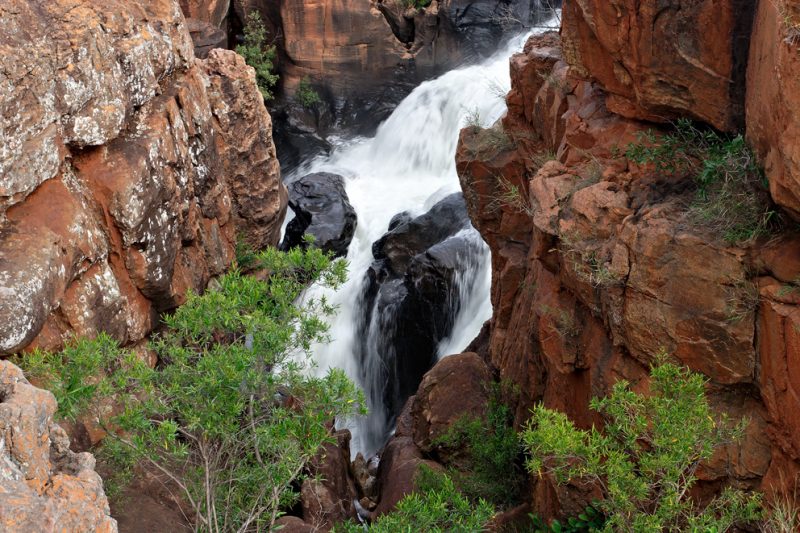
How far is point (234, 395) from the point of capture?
22.9ft

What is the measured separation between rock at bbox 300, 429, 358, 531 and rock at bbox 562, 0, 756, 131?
6447 mm

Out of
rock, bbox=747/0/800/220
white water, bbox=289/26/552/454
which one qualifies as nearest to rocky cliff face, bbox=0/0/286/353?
white water, bbox=289/26/552/454

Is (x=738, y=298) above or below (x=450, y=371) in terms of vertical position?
above

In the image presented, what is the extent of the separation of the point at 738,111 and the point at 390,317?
10.2 metres

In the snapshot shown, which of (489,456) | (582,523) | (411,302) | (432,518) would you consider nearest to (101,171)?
(489,456)

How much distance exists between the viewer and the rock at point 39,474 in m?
4.03

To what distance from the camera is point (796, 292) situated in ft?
20.7

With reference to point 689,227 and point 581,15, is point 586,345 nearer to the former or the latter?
point 689,227

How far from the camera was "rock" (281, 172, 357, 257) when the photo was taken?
19391 millimetres

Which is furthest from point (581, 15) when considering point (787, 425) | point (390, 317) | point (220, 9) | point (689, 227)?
point (220, 9)

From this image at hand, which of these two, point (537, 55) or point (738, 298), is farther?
point (537, 55)

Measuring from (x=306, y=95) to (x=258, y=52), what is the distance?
2.14 meters

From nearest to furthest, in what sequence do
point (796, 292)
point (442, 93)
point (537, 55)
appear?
point (796, 292) → point (537, 55) → point (442, 93)

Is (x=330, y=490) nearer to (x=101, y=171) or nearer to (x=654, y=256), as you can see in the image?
(x=101, y=171)
